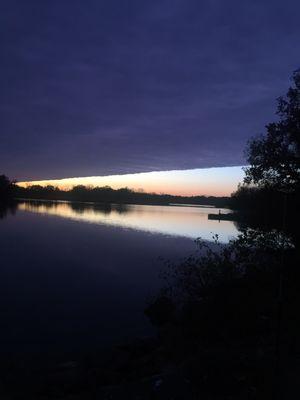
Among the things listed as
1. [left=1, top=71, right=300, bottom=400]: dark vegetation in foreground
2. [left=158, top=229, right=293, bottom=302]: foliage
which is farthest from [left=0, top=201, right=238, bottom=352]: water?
[left=158, top=229, right=293, bottom=302]: foliage

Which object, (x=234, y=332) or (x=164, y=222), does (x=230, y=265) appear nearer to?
(x=234, y=332)

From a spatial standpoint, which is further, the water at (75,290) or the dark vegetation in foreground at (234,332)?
the water at (75,290)

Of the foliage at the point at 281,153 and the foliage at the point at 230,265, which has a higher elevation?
the foliage at the point at 281,153

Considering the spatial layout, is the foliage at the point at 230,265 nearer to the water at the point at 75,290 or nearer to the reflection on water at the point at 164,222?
the water at the point at 75,290

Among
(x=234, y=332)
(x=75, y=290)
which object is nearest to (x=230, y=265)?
(x=234, y=332)

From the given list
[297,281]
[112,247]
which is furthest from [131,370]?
[112,247]

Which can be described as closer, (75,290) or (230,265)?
(230,265)

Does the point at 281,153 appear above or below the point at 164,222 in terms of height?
above

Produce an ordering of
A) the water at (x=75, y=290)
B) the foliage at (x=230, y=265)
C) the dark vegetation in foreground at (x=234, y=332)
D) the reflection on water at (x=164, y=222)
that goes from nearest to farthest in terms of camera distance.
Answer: the dark vegetation in foreground at (x=234, y=332) < the water at (x=75, y=290) < the foliage at (x=230, y=265) < the reflection on water at (x=164, y=222)

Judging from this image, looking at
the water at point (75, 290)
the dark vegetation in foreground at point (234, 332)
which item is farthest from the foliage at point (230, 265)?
the water at point (75, 290)

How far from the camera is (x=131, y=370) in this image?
1239 cm

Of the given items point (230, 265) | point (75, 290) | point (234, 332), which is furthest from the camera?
point (75, 290)

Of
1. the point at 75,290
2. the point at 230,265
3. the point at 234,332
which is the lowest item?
the point at 75,290

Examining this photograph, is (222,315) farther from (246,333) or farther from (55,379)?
(55,379)
